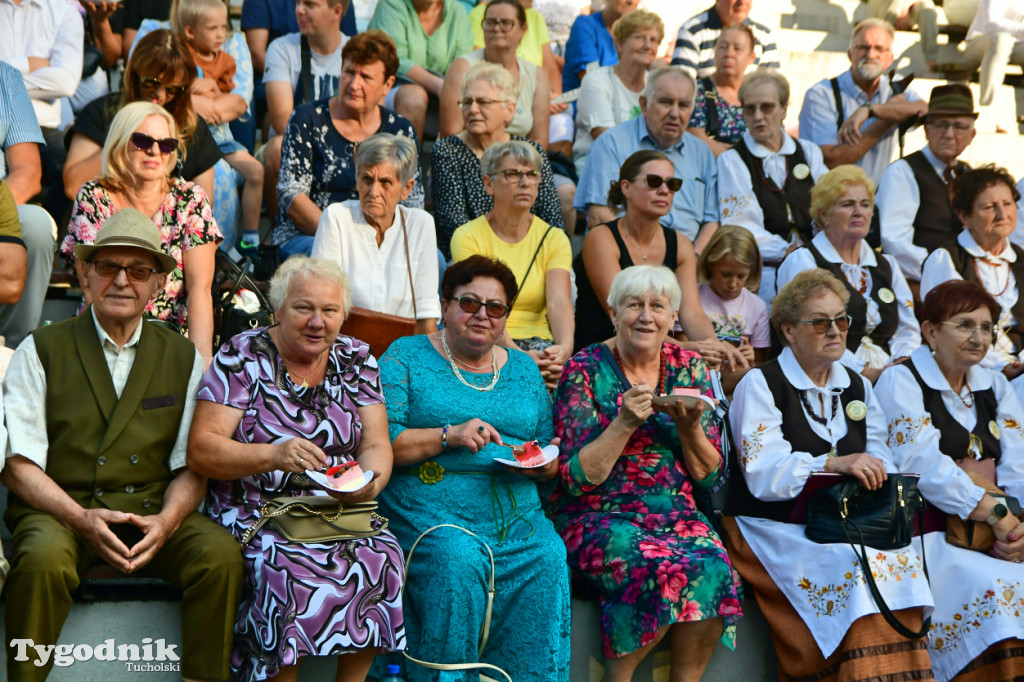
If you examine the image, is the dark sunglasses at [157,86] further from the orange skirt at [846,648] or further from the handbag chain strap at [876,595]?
the handbag chain strap at [876,595]

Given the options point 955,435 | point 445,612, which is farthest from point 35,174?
point 955,435

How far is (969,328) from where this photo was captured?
446 centimetres

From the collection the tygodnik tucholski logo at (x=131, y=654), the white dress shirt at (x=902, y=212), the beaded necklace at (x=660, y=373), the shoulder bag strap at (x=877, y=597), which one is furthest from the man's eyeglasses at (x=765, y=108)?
the tygodnik tucholski logo at (x=131, y=654)

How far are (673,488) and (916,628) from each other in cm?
99

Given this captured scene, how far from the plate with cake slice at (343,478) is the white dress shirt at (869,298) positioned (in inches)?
109

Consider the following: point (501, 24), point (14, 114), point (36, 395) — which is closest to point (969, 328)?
point (501, 24)

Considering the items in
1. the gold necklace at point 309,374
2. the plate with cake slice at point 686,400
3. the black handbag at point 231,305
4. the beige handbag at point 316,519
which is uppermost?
the black handbag at point 231,305

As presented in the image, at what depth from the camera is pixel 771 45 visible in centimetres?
772

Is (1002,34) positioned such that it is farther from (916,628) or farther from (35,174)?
(35,174)

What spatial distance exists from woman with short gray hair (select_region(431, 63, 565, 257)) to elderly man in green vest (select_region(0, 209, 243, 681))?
2.21 metres

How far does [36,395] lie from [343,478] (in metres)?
0.98

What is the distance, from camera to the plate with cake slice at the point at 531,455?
3693 mm

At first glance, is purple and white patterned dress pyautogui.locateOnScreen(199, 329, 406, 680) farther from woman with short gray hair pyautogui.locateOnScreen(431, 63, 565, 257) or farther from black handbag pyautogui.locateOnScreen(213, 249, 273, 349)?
woman with short gray hair pyautogui.locateOnScreen(431, 63, 565, 257)

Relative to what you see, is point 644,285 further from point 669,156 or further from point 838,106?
point 838,106
